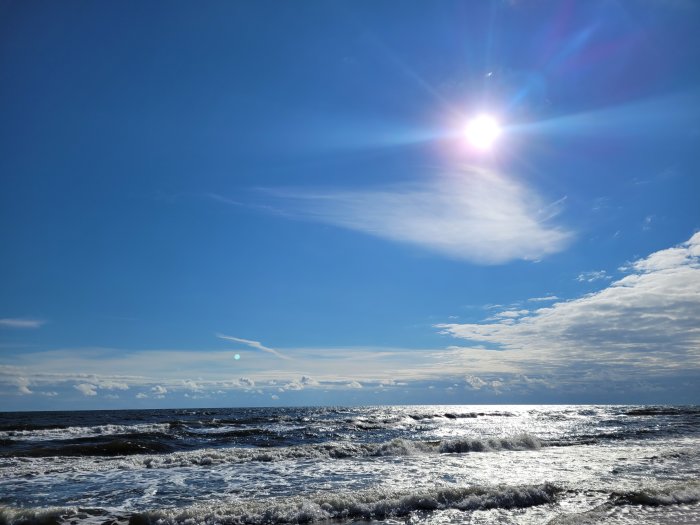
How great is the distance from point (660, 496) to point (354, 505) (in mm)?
9072

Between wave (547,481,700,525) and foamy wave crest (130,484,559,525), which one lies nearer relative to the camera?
wave (547,481,700,525)

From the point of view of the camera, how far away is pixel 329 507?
1238 cm

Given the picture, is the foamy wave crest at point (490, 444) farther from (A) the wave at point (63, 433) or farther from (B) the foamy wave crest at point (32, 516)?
(A) the wave at point (63, 433)

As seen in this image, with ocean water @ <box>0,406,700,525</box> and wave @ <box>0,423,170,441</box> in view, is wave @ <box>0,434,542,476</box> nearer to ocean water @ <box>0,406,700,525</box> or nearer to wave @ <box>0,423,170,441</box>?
ocean water @ <box>0,406,700,525</box>

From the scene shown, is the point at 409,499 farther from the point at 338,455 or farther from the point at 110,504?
the point at 338,455

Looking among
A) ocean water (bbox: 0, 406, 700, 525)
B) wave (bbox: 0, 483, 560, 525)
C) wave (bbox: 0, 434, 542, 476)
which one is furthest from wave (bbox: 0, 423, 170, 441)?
wave (bbox: 0, 483, 560, 525)

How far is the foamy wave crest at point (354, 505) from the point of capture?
1176cm

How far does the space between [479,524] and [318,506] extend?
4.28 metres

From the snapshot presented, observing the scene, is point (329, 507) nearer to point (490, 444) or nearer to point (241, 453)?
point (241, 453)

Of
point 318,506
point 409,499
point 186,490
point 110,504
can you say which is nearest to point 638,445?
point 409,499

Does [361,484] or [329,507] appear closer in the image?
[329,507]

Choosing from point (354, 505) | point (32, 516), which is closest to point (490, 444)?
point (354, 505)

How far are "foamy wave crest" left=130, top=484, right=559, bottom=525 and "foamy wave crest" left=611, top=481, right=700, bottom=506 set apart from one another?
1.89 meters

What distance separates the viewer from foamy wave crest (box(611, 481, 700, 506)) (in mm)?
13000
